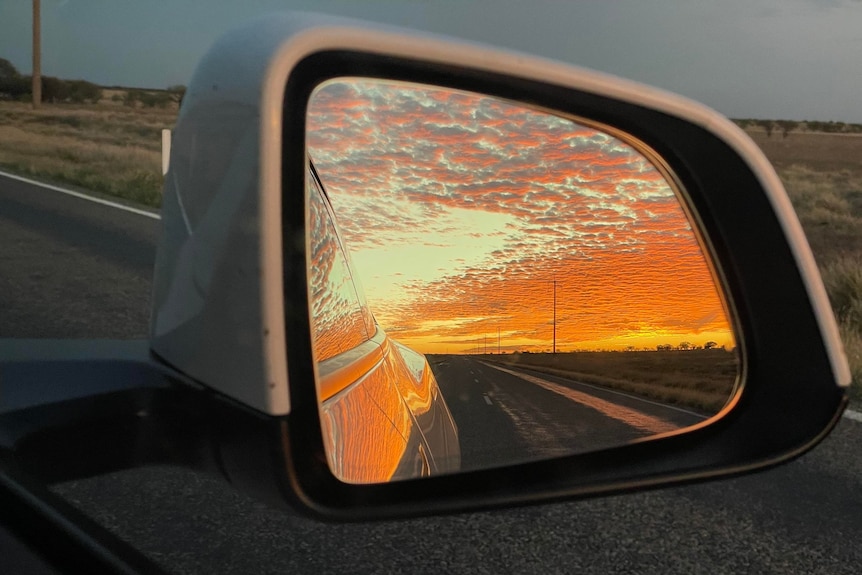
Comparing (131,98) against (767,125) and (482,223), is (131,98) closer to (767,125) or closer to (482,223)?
(767,125)

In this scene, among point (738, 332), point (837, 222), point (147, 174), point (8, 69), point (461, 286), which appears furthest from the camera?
point (8, 69)

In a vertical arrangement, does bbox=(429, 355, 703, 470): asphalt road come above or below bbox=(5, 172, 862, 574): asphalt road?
above

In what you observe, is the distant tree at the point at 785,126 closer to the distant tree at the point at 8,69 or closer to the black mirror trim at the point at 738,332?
the distant tree at the point at 8,69

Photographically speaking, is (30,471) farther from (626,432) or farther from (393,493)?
(626,432)

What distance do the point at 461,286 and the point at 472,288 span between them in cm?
2

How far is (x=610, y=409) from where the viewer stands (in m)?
1.49

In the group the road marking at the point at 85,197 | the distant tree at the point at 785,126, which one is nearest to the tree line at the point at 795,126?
the distant tree at the point at 785,126

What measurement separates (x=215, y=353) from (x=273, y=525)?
208cm

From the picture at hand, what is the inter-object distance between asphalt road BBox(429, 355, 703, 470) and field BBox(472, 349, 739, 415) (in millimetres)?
18

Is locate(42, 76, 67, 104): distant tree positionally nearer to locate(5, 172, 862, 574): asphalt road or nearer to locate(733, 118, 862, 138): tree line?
locate(733, 118, 862, 138): tree line

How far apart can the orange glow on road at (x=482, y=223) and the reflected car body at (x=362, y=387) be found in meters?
0.05

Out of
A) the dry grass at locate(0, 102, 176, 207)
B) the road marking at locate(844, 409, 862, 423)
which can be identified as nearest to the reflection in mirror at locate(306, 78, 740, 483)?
the road marking at locate(844, 409, 862, 423)

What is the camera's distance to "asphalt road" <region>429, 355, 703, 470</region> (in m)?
1.24

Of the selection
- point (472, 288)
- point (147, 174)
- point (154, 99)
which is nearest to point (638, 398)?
point (472, 288)
